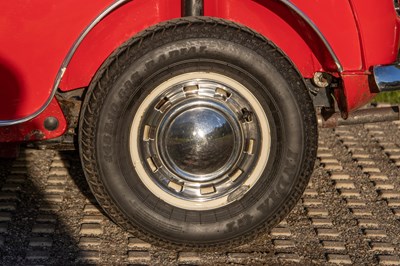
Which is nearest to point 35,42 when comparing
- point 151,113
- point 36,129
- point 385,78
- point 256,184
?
point 36,129

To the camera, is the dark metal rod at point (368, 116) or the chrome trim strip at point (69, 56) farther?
the dark metal rod at point (368, 116)

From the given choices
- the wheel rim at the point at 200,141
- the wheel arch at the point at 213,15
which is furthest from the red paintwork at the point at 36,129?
the wheel rim at the point at 200,141

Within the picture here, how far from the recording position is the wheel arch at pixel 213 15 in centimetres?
354

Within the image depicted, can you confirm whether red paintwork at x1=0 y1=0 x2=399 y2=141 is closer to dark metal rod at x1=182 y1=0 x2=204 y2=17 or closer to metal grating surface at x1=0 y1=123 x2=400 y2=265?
dark metal rod at x1=182 y1=0 x2=204 y2=17

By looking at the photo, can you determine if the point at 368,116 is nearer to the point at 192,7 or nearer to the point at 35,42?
the point at 192,7

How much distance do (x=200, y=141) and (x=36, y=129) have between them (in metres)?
0.79

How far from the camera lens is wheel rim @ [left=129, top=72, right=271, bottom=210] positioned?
3.56 m

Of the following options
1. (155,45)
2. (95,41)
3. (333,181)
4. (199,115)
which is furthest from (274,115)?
(333,181)

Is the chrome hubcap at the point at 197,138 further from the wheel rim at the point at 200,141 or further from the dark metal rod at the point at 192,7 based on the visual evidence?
the dark metal rod at the point at 192,7

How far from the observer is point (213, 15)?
3.69 metres

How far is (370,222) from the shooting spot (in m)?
4.15

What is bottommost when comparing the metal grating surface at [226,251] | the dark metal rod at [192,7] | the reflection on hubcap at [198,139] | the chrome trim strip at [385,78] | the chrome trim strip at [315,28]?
the metal grating surface at [226,251]

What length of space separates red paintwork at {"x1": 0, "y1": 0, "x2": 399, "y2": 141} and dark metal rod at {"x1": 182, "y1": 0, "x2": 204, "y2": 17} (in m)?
Answer: 0.07

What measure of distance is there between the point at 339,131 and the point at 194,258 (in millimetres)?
2339
